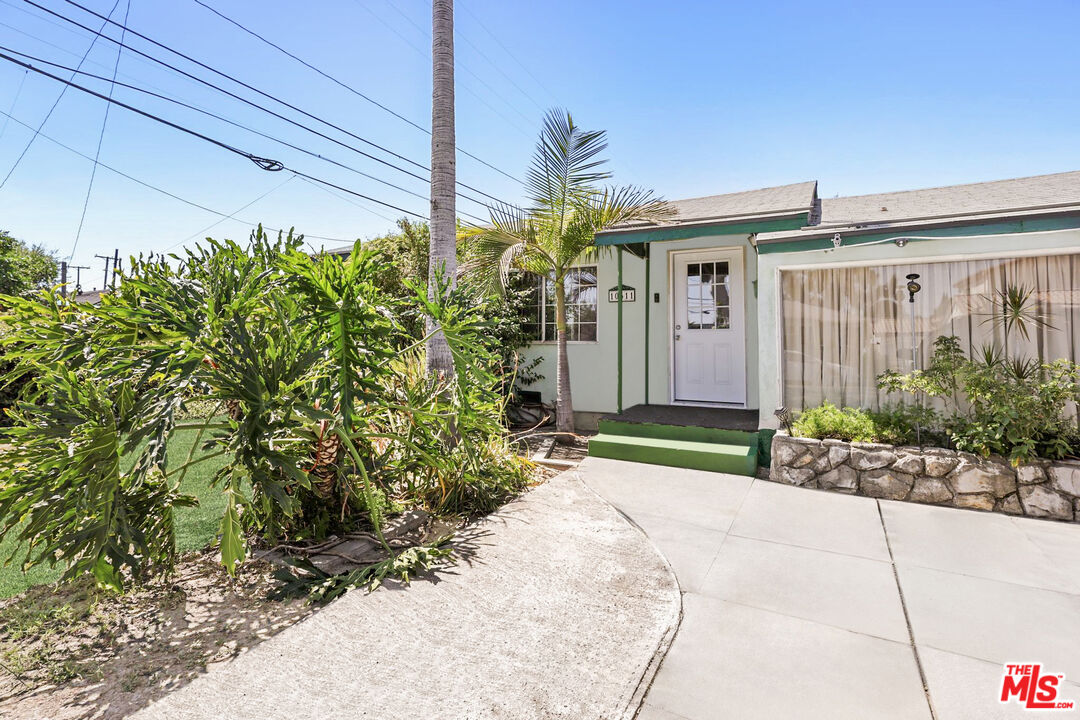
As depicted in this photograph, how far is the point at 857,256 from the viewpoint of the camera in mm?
5133

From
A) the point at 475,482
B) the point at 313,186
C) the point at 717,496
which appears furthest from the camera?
the point at 313,186

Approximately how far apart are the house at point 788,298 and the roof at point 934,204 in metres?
0.04

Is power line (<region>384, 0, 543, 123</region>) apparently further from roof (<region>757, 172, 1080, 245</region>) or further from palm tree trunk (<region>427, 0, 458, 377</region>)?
roof (<region>757, 172, 1080, 245</region>)

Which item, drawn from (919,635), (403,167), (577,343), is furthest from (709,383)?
(403,167)

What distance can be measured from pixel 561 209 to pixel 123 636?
6.17 m

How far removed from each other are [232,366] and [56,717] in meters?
1.52

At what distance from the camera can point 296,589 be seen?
2941 mm

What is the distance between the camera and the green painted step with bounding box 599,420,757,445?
5.58 metres

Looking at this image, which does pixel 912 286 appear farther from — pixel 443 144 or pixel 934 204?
pixel 443 144

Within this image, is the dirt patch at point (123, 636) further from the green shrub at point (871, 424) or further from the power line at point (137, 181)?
the power line at point (137, 181)

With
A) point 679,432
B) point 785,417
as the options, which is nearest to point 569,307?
point 679,432

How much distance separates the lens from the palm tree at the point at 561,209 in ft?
22.5

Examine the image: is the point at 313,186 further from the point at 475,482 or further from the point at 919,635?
the point at 919,635

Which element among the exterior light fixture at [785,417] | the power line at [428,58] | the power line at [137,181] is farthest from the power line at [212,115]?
the exterior light fixture at [785,417]
